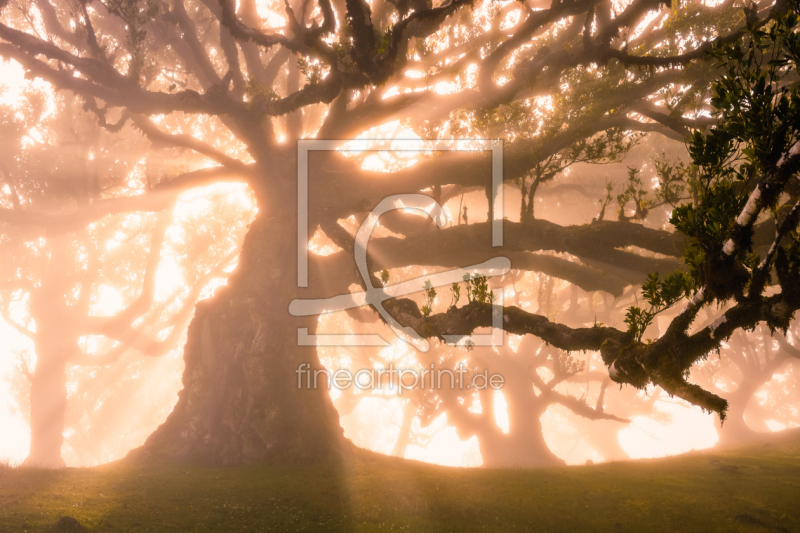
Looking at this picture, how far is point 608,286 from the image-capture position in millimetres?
14758

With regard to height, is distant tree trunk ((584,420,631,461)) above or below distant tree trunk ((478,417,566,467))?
below

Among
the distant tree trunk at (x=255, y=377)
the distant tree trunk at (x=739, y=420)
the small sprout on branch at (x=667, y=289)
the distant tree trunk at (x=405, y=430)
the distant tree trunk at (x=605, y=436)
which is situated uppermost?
the small sprout on branch at (x=667, y=289)

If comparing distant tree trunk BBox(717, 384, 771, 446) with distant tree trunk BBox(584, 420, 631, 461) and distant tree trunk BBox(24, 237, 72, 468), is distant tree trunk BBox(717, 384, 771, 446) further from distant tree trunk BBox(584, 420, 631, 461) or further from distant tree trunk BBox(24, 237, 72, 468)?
distant tree trunk BBox(24, 237, 72, 468)

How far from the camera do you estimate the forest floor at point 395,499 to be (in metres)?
9.17

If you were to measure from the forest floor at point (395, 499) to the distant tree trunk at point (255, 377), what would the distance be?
2.97 feet

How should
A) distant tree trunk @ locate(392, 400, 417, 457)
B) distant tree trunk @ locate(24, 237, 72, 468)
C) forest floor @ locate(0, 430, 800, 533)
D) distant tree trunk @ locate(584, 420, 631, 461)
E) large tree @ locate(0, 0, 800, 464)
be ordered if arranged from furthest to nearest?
1. distant tree trunk @ locate(584, 420, 631, 461)
2. distant tree trunk @ locate(392, 400, 417, 457)
3. distant tree trunk @ locate(24, 237, 72, 468)
4. large tree @ locate(0, 0, 800, 464)
5. forest floor @ locate(0, 430, 800, 533)

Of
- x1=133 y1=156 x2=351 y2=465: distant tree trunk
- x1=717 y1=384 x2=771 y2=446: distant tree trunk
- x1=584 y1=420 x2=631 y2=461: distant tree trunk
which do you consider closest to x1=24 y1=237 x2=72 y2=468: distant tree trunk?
x1=133 y1=156 x2=351 y2=465: distant tree trunk

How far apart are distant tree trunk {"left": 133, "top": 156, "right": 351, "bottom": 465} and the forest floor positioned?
906mm

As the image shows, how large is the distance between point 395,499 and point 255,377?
593 cm

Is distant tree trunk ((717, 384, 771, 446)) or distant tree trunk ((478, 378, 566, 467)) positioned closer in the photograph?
distant tree trunk ((478, 378, 566, 467))

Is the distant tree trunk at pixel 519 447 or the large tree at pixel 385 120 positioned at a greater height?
the large tree at pixel 385 120

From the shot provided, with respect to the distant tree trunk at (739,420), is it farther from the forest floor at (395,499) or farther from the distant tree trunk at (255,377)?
the distant tree trunk at (255,377)

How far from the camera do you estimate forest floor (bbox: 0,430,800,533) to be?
9.17 metres

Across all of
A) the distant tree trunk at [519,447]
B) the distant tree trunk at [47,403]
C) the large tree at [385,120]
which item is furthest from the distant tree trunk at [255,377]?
the distant tree trunk at [47,403]
